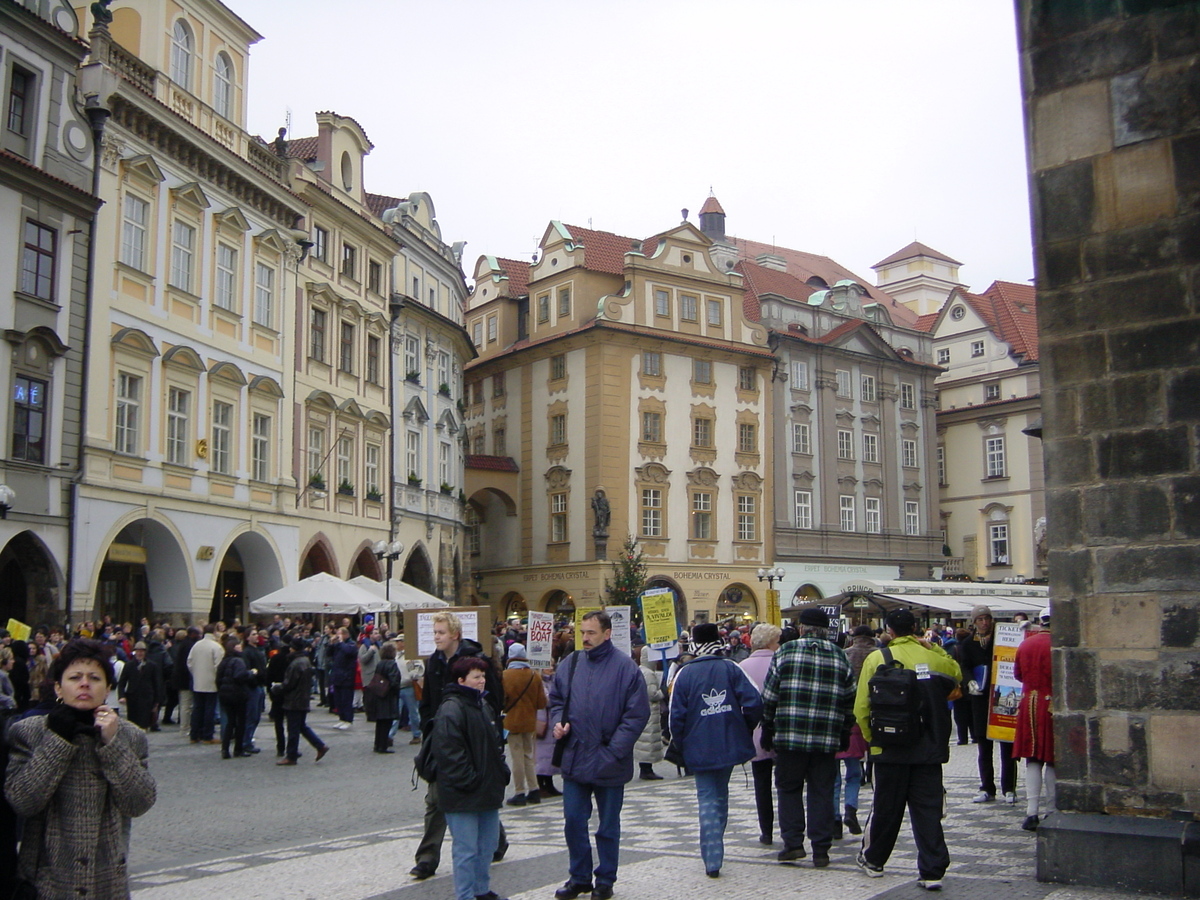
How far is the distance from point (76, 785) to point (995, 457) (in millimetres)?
62220

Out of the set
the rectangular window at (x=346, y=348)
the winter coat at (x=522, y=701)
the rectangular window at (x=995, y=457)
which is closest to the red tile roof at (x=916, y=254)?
the rectangular window at (x=995, y=457)

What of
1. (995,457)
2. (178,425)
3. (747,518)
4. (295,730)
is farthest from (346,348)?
(995,457)

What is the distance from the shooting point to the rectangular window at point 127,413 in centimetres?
2641

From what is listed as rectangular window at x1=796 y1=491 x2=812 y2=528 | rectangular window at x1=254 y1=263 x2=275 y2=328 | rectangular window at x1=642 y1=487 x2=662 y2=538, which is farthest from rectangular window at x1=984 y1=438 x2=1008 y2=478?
rectangular window at x1=254 y1=263 x2=275 y2=328

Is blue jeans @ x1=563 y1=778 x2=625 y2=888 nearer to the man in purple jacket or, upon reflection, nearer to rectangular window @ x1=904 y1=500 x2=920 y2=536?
the man in purple jacket

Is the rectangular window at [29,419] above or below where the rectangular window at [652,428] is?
below

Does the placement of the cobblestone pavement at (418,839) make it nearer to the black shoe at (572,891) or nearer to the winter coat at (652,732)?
the black shoe at (572,891)

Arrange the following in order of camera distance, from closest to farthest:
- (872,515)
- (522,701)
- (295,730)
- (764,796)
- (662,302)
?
(764,796)
(522,701)
(295,730)
(662,302)
(872,515)

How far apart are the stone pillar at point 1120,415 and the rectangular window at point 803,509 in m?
46.7

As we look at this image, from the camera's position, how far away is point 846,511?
188ft

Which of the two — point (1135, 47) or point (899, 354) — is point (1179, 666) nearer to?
point (1135, 47)

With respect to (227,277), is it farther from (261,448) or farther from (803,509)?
(803,509)

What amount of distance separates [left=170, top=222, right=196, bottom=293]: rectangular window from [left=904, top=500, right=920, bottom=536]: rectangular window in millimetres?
38923

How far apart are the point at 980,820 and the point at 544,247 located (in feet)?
145
